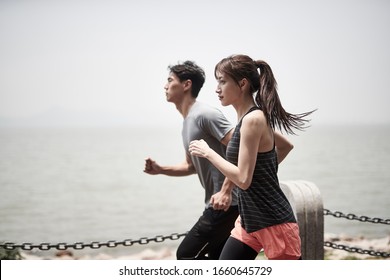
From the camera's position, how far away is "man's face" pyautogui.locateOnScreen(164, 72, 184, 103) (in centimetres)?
302

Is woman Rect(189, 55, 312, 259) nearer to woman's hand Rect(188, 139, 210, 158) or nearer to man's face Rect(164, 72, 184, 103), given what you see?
woman's hand Rect(188, 139, 210, 158)

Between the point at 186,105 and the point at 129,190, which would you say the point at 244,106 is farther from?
the point at 129,190

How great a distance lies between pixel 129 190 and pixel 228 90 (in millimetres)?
23496

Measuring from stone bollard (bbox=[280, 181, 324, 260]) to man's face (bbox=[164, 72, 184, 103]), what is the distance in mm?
1007

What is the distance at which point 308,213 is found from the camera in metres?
3.40

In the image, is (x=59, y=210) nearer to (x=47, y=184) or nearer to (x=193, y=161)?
(x=47, y=184)

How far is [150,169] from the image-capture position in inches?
121

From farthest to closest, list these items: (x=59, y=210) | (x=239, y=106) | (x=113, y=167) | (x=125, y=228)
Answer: (x=113, y=167)
(x=59, y=210)
(x=125, y=228)
(x=239, y=106)

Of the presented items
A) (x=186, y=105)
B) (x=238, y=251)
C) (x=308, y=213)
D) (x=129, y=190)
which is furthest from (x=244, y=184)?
(x=129, y=190)

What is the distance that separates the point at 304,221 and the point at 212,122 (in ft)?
3.62

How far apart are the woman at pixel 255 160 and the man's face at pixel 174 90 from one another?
20.6 inches

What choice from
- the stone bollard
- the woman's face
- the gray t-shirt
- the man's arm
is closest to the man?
the gray t-shirt
